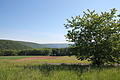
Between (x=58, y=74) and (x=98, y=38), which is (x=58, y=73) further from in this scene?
(x=98, y=38)

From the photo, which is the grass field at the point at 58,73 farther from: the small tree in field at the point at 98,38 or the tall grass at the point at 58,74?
the small tree in field at the point at 98,38

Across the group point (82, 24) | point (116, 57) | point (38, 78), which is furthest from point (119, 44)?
point (38, 78)

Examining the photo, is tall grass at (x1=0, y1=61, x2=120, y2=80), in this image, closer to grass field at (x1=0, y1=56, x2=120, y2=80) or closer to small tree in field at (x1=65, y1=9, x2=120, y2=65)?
grass field at (x1=0, y1=56, x2=120, y2=80)

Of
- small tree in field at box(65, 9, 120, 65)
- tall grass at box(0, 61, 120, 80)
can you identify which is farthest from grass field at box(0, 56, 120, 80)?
small tree in field at box(65, 9, 120, 65)

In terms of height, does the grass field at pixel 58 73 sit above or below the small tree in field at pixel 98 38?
below

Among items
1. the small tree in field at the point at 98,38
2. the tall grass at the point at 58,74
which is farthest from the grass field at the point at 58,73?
the small tree in field at the point at 98,38

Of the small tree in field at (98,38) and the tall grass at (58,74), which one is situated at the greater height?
the small tree in field at (98,38)

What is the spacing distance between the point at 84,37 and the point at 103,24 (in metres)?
2.03

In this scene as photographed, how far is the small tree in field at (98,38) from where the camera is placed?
9.73 m

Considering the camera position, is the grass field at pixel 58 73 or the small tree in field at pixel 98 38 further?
the small tree in field at pixel 98 38

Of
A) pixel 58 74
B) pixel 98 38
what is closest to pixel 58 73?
pixel 58 74

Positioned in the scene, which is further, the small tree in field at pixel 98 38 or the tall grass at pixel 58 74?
the small tree in field at pixel 98 38

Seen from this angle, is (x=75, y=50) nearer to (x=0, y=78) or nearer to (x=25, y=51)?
(x=0, y=78)

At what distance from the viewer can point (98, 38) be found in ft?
32.4
